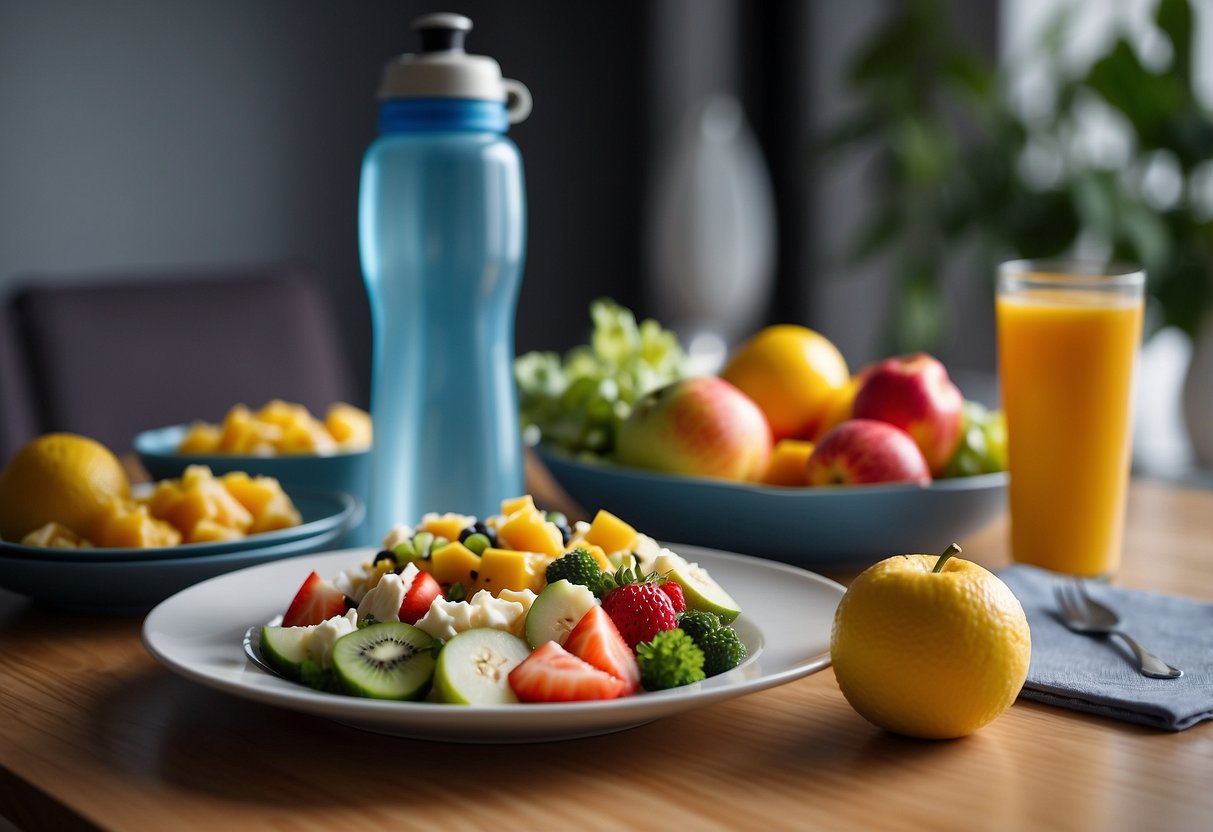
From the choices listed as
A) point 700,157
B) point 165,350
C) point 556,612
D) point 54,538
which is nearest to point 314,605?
point 556,612

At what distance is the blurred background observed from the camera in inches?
110

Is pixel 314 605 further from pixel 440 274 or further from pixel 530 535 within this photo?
pixel 440 274

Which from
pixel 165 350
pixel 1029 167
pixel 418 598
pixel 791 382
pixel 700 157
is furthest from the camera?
pixel 700 157

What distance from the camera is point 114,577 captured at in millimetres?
925

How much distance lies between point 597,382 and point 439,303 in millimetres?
299

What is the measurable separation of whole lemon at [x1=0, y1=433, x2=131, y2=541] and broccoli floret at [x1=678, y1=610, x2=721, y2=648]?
1.65 feet

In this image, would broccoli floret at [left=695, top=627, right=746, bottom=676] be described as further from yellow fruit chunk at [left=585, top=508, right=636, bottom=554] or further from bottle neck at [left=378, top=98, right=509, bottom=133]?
bottle neck at [left=378, top=98, right=509, bottom=133]

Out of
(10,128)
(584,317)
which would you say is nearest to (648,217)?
(584,317)

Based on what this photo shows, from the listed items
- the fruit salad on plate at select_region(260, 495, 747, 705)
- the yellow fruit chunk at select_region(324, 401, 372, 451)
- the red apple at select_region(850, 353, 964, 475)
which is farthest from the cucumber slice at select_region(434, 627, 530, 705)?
the yellow fruit chunk at select_region(324, 401, 372, 451)

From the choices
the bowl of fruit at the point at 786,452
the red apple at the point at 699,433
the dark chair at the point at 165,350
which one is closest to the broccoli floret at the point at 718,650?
the bowl of fruit at the point at 786,452

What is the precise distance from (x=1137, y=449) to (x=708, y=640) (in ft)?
8.35

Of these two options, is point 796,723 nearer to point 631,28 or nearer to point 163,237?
point 163,237

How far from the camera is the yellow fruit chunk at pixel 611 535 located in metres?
0.87

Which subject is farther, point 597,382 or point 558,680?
point 597,382
